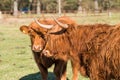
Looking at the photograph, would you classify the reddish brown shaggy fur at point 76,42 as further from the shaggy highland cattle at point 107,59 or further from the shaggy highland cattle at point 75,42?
the shaggy highland cattle at point 107,59

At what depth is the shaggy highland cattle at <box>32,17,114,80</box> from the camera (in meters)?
6.84

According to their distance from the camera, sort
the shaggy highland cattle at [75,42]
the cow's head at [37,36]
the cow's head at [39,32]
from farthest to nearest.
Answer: the cow's head at [37,36] → the cow's head at [39,32] → the shaggy highland cattle at [75,42]

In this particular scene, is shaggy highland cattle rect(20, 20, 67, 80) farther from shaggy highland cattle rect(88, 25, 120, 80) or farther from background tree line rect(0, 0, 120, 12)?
background tree line rect(0, 0, 120, 12)

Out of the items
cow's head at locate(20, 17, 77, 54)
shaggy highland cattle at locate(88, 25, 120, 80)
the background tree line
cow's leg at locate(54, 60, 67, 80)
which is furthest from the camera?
the background tree line

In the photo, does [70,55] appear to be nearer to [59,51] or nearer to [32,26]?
[59,51]

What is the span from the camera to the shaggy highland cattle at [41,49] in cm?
873

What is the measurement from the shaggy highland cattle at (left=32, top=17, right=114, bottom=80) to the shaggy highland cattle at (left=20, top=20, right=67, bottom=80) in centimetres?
124

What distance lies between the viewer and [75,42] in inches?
275

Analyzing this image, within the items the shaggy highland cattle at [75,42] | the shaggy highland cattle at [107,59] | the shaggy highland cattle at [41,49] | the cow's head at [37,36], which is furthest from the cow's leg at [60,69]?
the shaggy highland cattle at [107,59]

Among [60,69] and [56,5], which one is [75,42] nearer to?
[60,69]

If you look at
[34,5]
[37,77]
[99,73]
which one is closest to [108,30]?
[99,73]

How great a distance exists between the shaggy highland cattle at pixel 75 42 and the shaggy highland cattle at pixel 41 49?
4.06ft

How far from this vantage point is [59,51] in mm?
7316

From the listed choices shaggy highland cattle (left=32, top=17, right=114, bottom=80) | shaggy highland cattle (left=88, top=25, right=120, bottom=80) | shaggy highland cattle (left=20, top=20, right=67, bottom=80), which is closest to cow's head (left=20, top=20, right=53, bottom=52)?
shaggy highland cattle (left=20, top=20, right=67, bottom=80)
